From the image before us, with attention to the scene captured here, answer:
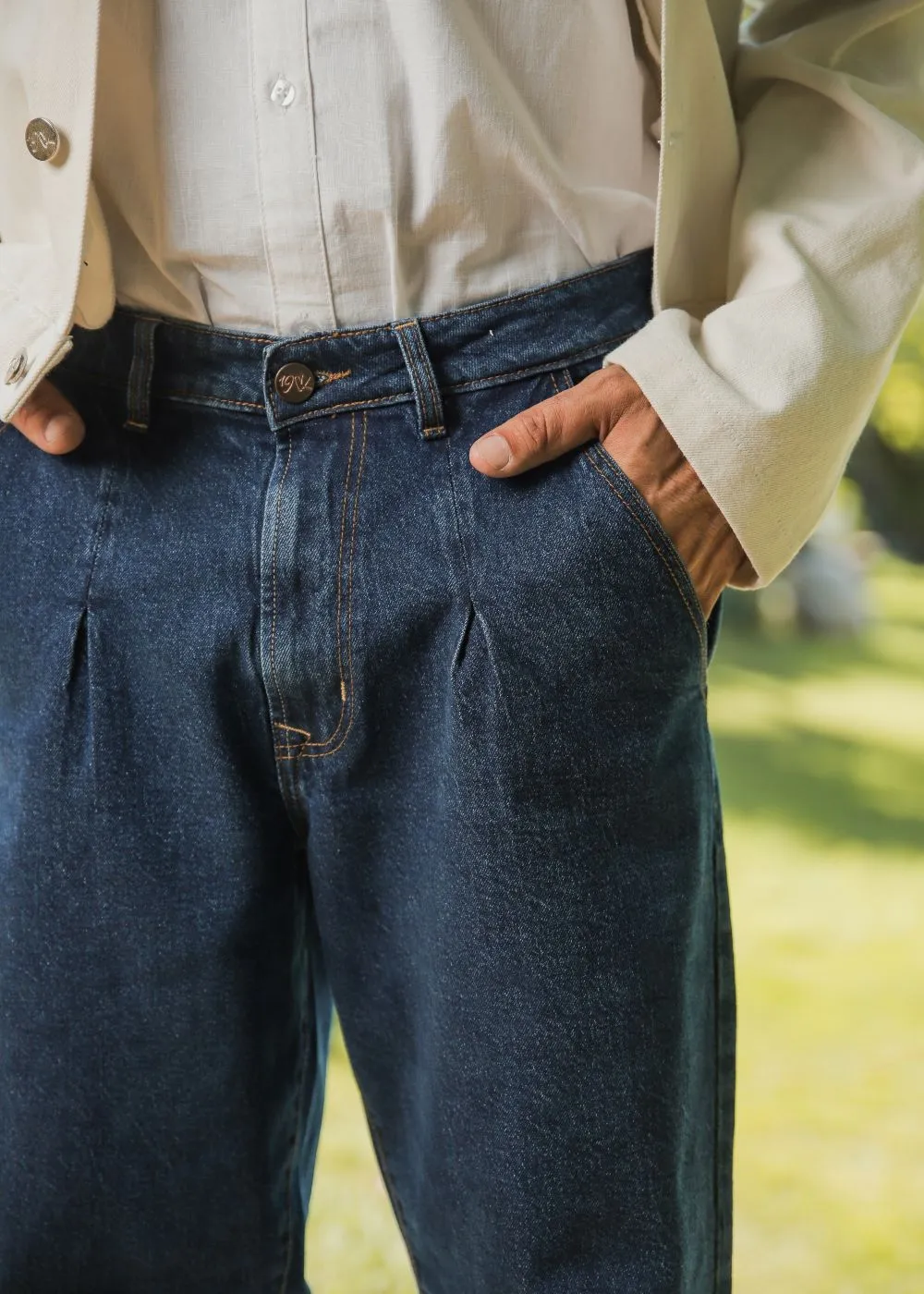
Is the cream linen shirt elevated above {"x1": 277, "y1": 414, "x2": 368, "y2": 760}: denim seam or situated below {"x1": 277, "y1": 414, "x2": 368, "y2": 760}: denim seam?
above

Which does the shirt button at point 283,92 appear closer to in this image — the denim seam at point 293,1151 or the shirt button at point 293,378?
the shirt button at point 293,378

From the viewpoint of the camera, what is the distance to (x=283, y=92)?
33.0 inches

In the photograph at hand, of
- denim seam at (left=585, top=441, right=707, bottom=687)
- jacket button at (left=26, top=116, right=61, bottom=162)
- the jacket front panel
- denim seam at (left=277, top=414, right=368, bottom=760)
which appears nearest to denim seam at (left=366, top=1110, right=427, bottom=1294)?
denim seam at (left=277, top=414, right=368, bottom=760)

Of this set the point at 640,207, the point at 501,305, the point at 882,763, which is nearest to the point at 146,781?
the point at 501,305

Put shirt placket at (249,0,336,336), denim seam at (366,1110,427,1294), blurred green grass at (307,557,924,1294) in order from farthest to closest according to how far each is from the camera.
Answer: blurred green grass at (307,557,924,1294), denim seam at (366,1110,427,1294), shirt placket at (249,0,336,336)

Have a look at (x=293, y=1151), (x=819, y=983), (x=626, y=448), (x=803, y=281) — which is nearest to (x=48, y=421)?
(x=626, y=448)

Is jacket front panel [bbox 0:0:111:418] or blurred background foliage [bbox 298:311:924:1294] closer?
jacket front panel [bbox 0:0:111:418]

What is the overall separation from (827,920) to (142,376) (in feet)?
6.18

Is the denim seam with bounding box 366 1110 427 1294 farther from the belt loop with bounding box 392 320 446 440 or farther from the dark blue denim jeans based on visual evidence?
the belt loop with bounding box 392 320 446 440

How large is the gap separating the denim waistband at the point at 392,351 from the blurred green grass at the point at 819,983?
144 centimetres

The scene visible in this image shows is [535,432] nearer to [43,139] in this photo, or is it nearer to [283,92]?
[283,92]

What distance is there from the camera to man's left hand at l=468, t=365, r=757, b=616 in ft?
2.75

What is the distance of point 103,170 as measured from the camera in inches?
35.8

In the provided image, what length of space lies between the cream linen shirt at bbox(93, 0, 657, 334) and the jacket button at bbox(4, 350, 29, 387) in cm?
11
